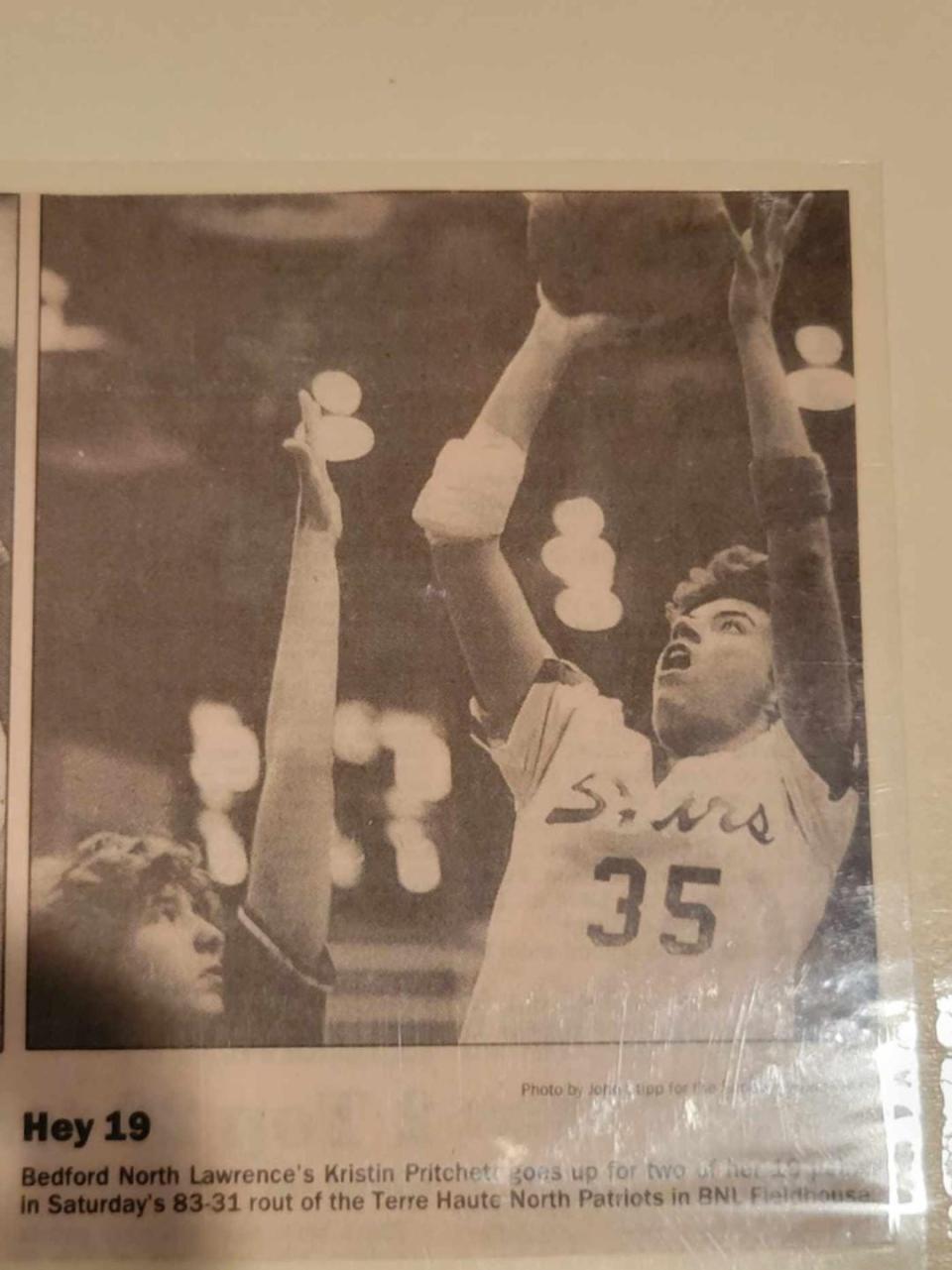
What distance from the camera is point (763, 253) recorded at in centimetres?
48

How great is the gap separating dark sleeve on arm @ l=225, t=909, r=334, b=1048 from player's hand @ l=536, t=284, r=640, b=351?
0.78 ft

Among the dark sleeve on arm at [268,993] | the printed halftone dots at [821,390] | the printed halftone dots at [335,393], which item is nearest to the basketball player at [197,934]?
the dark sleeve on arm at [268,993]

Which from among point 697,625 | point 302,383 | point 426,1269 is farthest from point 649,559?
point 426,1269

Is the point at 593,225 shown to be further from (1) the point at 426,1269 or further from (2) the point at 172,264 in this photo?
(1) the point at 426,1269

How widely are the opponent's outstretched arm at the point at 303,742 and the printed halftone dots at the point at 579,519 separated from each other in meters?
0.08

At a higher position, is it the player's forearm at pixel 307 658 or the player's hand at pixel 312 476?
the player's hand at pixel 312 476

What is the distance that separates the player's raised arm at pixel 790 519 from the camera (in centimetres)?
46

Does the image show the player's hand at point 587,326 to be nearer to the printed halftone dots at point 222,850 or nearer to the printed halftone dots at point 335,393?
the printed halftone dots at point 335,393

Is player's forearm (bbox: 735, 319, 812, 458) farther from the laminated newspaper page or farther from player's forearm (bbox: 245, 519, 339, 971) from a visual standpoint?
player's forearm (bbox: 245, 519, 339, 971)

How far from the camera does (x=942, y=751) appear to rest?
1.50 feet

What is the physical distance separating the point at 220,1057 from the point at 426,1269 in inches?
3.9

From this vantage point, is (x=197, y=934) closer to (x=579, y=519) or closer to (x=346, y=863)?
(x=346, y=863)

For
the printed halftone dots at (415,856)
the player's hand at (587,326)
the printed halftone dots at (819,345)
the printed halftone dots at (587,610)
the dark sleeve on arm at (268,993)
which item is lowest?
the dark sleeve on arm at (268,993)

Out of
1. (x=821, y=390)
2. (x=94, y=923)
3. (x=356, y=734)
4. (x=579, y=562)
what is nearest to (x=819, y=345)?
(x=821, y=390)
